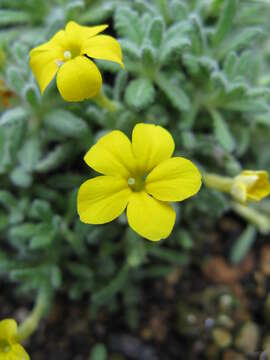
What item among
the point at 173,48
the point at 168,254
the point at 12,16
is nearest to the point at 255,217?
the point at 168,254

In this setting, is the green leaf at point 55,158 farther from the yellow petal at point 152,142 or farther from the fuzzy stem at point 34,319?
the yellow petal at point 152,142

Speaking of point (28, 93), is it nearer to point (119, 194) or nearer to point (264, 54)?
point (119, 194)

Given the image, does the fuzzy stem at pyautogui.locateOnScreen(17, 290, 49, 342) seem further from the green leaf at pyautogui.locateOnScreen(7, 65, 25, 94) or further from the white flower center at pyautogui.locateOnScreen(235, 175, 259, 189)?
the white flower center at pyautogui.locateOnScreen(235, 175, 259, 189)

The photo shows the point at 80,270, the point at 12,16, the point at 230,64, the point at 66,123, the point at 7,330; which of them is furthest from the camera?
the point at 12,16

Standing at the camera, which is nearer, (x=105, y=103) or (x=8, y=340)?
(x=8, y=340)

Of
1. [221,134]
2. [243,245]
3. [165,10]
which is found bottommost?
[243,245]

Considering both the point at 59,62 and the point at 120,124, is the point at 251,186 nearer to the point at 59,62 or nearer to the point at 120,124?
the point at 120,124

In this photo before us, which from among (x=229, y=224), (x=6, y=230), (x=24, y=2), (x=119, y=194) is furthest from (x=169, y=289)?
(x=24, y=2)
